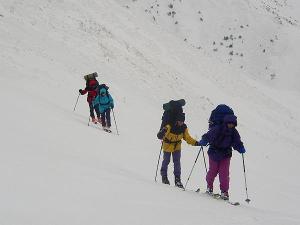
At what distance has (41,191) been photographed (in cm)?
574

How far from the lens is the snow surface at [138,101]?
6.41 m

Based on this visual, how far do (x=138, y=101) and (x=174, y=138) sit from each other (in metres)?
11.9

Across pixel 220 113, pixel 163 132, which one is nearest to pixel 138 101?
pixel 163 132

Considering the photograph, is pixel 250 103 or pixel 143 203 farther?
pixel 250 103

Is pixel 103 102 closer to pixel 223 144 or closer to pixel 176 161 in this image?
pixel 176 161

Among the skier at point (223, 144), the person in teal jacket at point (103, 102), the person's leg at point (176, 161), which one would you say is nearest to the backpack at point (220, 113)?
the skier at point (223, 144)

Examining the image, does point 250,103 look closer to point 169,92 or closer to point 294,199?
point 169,92

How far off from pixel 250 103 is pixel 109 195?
23.4 meters

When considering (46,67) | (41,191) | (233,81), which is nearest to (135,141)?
(46,67)

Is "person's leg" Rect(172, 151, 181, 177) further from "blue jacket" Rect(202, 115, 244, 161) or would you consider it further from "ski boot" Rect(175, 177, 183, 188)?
"blue jacket" Rect(202, 115, 244, 161)

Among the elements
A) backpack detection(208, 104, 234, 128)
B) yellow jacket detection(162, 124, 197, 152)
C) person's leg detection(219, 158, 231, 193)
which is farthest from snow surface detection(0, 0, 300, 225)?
backpack detection(208, 104, 234, 128)

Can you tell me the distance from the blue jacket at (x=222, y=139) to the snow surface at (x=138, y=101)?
109 centimetres

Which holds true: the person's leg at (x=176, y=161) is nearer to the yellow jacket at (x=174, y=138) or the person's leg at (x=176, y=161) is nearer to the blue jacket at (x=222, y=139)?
the yellow jacket at (x=174, y=138)

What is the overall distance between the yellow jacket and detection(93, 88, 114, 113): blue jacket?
5831 millimetres
